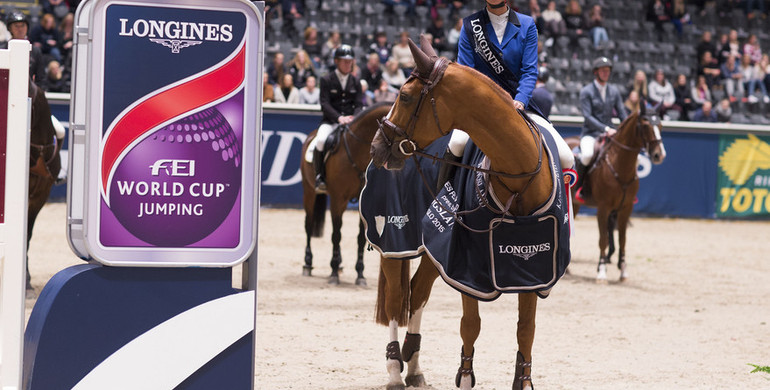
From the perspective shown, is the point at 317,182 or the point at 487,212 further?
the point at 317,182

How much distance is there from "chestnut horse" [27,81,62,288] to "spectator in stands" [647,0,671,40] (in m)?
17.5

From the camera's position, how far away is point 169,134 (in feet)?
12.5

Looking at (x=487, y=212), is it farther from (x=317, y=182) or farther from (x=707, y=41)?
(x=707, y=41)

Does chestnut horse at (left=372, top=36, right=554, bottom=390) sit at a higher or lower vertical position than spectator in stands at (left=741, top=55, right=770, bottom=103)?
lower

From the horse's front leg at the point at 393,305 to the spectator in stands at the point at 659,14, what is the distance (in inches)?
742

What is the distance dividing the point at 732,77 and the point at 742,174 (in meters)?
5.05

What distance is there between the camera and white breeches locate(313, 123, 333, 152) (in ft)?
34.3

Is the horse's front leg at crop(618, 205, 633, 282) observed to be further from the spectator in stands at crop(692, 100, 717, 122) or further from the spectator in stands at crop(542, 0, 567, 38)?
the spectator in stands at crop(542, 0, 567, 38)

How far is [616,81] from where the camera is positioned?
69.9 ft

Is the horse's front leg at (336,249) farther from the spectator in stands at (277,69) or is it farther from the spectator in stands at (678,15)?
the spectator in stands at (678,15)

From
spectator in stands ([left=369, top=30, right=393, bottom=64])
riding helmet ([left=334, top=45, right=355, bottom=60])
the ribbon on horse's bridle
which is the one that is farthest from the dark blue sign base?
spectator in stands ([left=369, top=30, right=393, bottom=64])

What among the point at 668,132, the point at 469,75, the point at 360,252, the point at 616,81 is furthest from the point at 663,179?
the point at 469,75

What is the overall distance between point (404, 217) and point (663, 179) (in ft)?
40.3

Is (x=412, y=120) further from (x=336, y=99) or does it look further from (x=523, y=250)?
(x=336, y=99)
